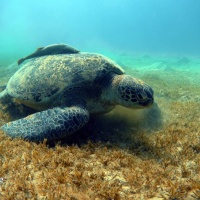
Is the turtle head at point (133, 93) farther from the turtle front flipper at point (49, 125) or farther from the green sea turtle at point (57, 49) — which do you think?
the green sea turtle at point (57, 49)

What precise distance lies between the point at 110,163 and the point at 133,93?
5.58 ft

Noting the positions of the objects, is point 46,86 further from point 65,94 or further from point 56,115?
point 56,115

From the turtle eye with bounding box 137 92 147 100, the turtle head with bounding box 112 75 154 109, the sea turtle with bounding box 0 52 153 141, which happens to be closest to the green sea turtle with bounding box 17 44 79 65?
the sea turtle with bounding box 0 52 153 141

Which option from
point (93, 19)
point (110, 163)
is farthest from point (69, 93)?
point (93, 19)

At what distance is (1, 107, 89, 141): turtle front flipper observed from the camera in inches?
153

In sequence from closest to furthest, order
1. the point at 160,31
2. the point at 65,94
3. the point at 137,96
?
1. the point at 137,96
2. the point at 65,94
3. the point at 160,31

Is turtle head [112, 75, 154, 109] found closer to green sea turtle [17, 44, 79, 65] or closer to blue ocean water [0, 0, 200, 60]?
green sea turtle [17, 44, 79, 65]

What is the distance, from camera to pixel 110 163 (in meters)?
3.35

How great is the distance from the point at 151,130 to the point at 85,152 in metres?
1.90

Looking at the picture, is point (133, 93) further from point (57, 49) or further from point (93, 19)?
point (93, 19)

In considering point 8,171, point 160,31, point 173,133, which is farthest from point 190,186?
point 160,31

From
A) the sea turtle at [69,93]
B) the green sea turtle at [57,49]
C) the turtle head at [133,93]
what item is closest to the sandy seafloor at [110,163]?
the sea turtle at [69,93]

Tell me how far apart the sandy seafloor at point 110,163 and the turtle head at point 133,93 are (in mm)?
637

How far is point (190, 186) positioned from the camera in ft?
8.75
